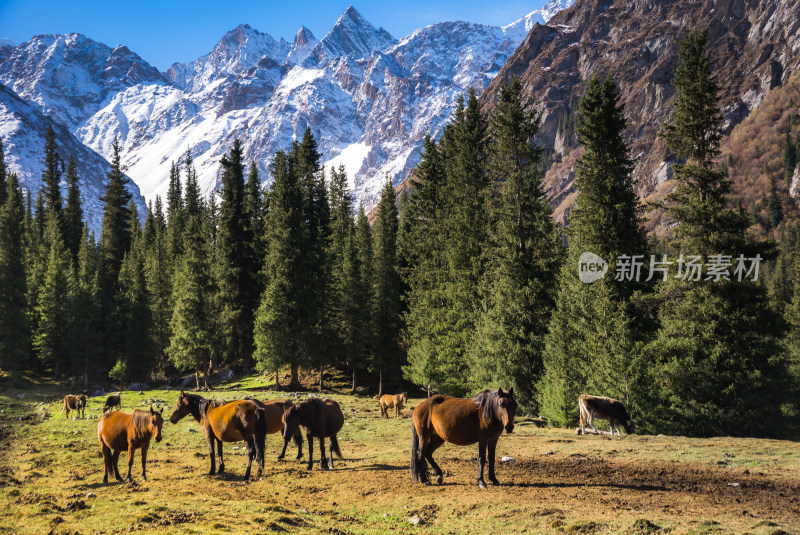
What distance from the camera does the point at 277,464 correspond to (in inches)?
656

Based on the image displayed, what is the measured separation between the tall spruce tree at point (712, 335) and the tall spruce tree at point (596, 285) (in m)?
2.38

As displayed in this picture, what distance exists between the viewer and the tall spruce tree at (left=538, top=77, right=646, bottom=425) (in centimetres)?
2755

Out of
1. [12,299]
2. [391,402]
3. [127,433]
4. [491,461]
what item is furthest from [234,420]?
[12,299]

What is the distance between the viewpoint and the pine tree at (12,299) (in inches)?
2345

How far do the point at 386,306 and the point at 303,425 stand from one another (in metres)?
39.9

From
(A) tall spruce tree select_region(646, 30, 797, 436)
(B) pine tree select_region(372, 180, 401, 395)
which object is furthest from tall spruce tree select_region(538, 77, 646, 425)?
(B) pine tree select_region(372, 180, 401, 395)

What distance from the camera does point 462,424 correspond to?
1227cm

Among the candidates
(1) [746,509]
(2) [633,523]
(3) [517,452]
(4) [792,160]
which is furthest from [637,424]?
(4) [792,160]

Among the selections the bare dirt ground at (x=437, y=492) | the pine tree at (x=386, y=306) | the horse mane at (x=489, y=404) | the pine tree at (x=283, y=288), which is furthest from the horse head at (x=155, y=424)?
the pine tree at (x=386, y=306)

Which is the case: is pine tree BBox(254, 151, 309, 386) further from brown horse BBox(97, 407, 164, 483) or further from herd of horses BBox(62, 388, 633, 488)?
brown horse BBox(97, 407, 164, 483)

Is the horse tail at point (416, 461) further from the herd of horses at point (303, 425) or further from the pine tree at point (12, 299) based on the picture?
the pine tree at point (12, 299)

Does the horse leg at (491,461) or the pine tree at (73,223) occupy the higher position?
the pine tree at (73,223)

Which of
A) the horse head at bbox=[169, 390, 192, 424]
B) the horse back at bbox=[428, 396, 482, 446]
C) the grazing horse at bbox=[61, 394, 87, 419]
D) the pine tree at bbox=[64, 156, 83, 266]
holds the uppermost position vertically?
the pine tree at bbox=[64, 156, 83, 266]

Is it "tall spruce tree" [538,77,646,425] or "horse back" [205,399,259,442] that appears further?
"tall spruce tree" [538,77,646,425]
